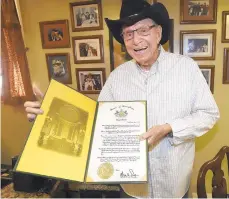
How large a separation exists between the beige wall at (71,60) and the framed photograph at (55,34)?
0.04 meters

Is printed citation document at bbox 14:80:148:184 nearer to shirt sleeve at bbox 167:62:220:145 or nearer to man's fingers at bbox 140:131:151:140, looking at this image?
man's fingers at bbox 140:131:151:140

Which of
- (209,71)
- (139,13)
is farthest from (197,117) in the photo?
(209,71)

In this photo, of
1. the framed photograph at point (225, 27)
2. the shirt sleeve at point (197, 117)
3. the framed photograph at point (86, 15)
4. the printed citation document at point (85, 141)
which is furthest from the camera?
the framed photograph at point (86, 15)

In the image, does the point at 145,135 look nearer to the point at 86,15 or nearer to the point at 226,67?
the point at 226,67

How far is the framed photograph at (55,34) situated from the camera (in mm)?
A: 1984

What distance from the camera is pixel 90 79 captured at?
2.04m

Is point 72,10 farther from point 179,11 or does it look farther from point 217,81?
point 217,81

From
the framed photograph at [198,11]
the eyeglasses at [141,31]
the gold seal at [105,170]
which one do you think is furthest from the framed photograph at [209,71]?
the gold seal at [105,170]

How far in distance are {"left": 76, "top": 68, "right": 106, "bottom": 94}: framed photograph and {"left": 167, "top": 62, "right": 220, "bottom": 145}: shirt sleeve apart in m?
1.02

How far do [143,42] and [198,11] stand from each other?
2.77ft

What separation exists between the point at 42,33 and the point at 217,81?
4.84ft

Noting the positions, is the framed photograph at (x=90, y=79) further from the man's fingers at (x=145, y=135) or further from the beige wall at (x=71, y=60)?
the man's fingers at (x=145, y=135)

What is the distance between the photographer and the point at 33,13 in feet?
6.74

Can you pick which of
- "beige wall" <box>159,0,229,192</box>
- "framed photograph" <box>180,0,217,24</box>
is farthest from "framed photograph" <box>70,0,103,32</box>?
"framed photograph" <box>180,0,217,24</box>
